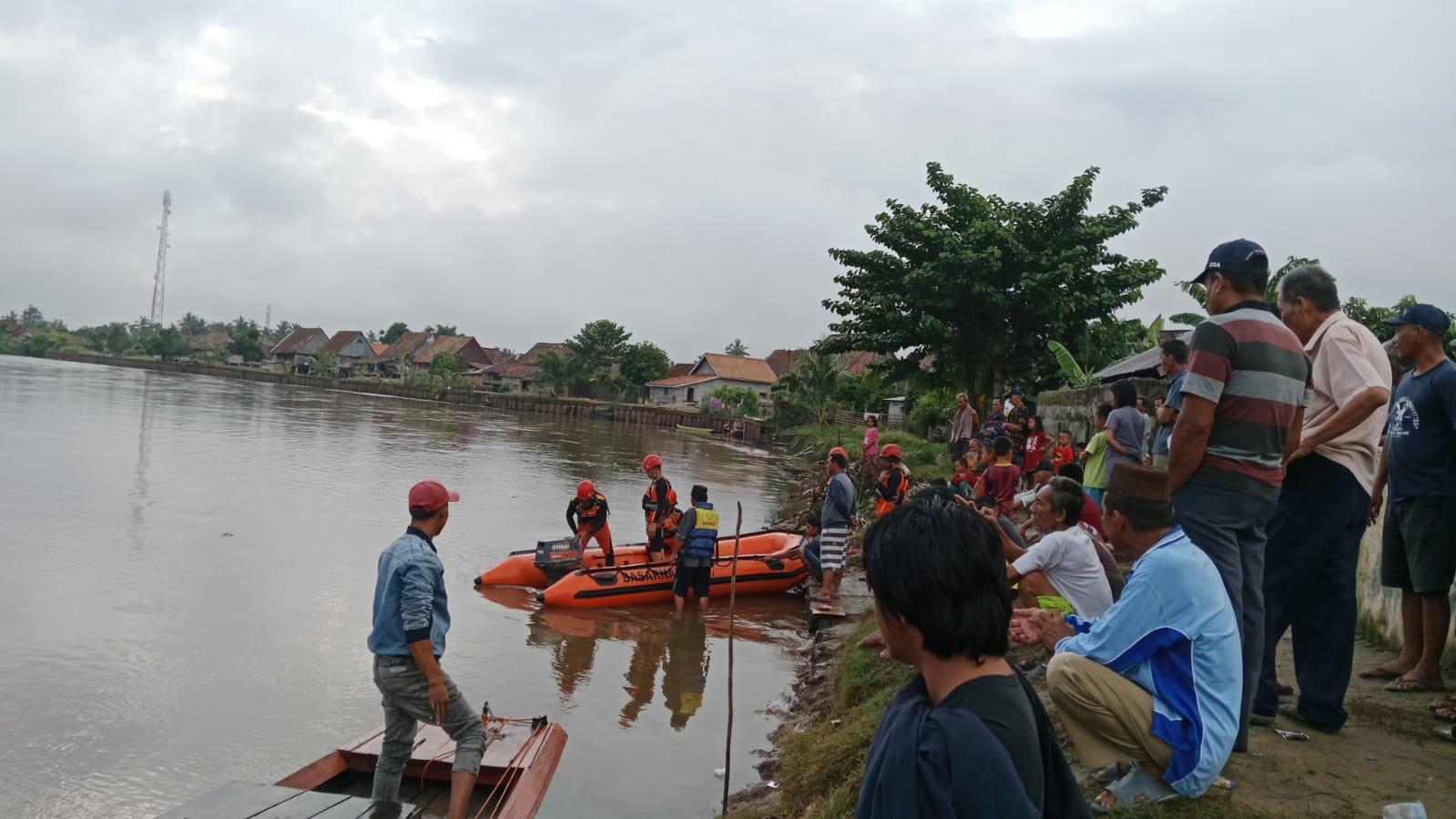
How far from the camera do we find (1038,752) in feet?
5.61

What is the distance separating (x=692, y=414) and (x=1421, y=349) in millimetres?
57038

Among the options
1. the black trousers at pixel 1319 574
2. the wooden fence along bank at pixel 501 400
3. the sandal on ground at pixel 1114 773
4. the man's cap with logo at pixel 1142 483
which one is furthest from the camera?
the wooden fence along bank at pixel 501 400

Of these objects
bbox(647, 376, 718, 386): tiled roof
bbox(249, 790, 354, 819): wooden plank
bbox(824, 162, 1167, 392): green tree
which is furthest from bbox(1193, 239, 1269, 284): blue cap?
bbox(647, 376, 718, 386): tiled roof

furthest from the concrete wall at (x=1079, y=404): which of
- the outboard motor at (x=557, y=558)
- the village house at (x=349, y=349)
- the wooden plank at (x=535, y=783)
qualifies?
the village house at (x=349, y=349)

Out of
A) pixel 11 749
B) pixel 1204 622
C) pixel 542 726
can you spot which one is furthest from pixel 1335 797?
pixel 11 749

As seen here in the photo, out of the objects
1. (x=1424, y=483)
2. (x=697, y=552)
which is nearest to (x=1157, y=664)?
(x=1424, y=483)

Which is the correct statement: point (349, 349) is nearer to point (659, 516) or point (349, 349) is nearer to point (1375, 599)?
point (659, 516)

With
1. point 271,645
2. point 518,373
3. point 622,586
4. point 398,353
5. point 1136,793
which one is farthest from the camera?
point 398,353

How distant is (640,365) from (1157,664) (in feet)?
228

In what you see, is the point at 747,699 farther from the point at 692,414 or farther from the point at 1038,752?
the point at 692,414

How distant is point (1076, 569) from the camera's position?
15.4 feet

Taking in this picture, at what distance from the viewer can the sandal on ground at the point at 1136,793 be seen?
3.32 meters

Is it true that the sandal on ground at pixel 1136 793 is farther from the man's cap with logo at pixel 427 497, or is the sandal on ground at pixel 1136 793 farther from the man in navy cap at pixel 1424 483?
the man's cap with logo at pixel 427 497

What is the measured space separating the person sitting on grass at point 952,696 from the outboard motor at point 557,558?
11443 millimetres
